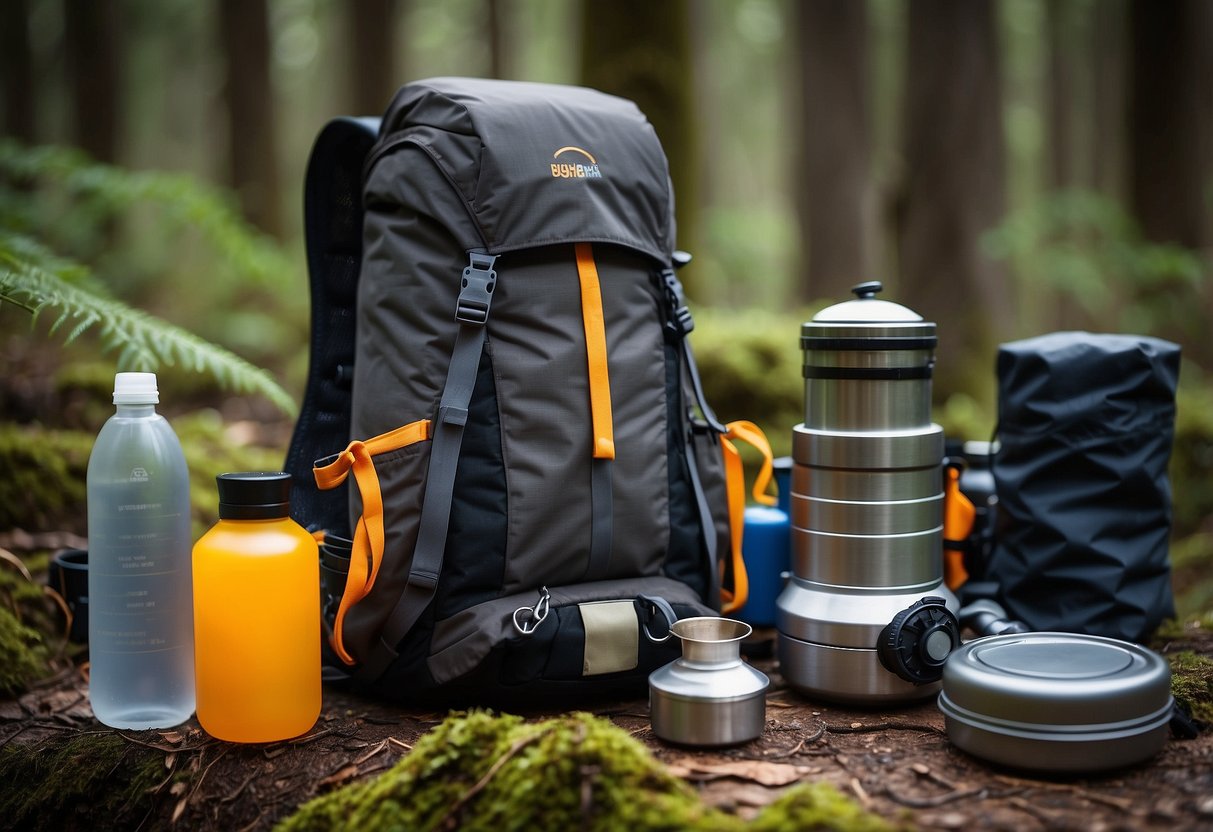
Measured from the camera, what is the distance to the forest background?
14.1 ft

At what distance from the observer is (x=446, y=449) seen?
7.55 feet

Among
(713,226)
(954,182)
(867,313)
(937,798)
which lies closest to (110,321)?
(867,313)

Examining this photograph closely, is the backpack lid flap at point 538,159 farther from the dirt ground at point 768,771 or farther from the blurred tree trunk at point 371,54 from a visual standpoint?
the blurred tree trunk at point 371,54

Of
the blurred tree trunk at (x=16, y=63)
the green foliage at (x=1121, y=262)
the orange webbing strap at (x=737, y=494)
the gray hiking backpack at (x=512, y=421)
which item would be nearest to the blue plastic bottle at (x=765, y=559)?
the orange webbing strap at (x=737, y=494)

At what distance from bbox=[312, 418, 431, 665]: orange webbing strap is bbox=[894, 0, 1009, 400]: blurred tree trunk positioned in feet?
14.3

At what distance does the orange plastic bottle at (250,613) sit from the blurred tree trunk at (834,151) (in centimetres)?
686

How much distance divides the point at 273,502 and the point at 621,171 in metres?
1.23

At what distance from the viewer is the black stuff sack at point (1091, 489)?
8.80 ft

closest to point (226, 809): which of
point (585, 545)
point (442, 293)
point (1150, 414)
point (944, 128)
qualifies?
point (585, 545)

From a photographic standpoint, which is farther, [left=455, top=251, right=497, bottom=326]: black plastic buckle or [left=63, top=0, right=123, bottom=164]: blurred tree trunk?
[left=63, top=0, right=123, bottom=164]: blurred tree trunk

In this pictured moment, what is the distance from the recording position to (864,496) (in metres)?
2.43

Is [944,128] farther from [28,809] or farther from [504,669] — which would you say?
[28,809]

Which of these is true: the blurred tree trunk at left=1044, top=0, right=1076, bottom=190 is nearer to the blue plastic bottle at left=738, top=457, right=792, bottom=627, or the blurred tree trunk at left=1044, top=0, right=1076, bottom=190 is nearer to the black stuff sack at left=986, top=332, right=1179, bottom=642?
the black stuff sack at left=986, top=332, right=1179, bottom=642

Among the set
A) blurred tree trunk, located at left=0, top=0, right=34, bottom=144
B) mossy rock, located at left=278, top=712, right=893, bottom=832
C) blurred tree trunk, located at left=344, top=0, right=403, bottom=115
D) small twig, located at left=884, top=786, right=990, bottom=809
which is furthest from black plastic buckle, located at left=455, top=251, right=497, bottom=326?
blurred tree trunk, located at left=0, top=0, right=34, bottom=144
